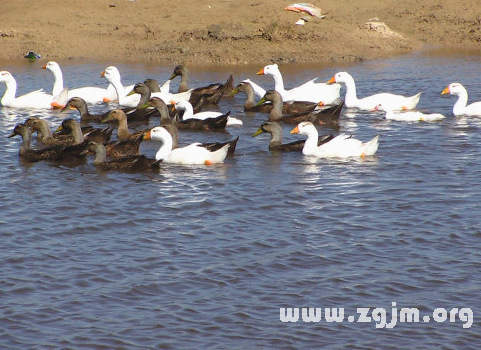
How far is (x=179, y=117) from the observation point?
17.4 meters

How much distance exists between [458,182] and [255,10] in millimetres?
14395

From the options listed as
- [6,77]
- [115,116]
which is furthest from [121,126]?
[6,77]

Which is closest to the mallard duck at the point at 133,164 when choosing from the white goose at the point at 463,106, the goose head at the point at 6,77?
the white goose at the point at 463,106

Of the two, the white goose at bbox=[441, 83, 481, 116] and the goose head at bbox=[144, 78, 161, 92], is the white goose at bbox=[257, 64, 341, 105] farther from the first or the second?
the goose head at bbox=[144, 78, 161, 92]

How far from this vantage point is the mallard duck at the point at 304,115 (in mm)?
16422

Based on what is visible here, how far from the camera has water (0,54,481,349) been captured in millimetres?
7812

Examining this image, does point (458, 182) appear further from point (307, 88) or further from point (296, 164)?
point (307, 88)

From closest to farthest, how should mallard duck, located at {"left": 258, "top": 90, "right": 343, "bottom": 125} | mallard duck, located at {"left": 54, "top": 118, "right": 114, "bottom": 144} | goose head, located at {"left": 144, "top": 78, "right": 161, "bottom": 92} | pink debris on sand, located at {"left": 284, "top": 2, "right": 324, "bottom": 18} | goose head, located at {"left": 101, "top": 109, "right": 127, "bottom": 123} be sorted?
mallard duck, located at {"left": 54, "top": 118, "right": 114, "bottom": 144}, goose head, located at {"left": 101, "top": 109, "right": 127, "bottom": 123}, mallard duck, located at {"left": 258, "top": 90, "right": 343, "bottom": 125}, goose head, located at {"left": 144, "top": 78, "right": 161, "bottom": 92}, pink debris on sand, located at {"left": 284, "top": 2, "right": 324, "bottom": 18}

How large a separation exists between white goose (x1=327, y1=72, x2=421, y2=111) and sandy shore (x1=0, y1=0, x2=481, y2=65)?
5.43m

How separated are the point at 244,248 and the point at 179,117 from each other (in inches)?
315

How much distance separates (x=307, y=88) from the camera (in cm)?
1847

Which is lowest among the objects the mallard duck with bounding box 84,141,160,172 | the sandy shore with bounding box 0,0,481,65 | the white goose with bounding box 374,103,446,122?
the mallard duck with bounding box 84,141,160,172

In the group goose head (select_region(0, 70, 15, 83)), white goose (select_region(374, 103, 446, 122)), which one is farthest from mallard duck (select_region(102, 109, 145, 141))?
white goose (select_region(374, 103, 446, 122))

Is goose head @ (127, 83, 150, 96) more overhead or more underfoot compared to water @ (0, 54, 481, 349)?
more overhead
